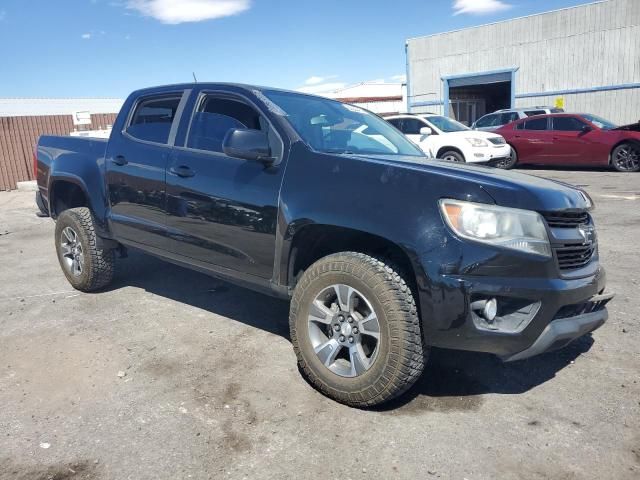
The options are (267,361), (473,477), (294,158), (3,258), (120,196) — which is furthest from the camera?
(3,258)

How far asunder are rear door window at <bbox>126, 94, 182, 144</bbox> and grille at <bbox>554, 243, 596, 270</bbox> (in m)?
2.91

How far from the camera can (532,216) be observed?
2.70 m

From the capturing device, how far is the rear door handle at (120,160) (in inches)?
175

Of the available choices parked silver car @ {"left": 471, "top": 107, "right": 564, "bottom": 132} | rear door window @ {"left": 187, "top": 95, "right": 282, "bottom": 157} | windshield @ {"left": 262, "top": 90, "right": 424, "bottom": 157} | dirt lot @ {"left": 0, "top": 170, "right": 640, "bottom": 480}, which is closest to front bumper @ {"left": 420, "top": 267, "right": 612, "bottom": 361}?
dirt lot @ {"left": 0, "top": 170, "right": 640, "bottom": 480}

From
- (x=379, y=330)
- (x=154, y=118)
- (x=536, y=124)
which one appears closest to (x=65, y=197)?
(x=154, y=118)

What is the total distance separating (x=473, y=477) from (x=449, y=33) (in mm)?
28018

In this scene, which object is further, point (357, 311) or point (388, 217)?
point (357, 311)

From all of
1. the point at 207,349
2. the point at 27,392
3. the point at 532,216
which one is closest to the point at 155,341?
the point at 207,349

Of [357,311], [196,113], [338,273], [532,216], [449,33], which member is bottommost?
[357,311]

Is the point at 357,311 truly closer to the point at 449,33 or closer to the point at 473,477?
the point at 473,477

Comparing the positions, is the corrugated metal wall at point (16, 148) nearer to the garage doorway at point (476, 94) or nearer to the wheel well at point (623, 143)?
the wheel well at point (623, 143)

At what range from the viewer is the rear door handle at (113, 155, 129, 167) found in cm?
444

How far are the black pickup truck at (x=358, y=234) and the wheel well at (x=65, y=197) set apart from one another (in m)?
1.26

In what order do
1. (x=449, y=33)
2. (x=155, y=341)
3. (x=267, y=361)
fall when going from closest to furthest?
(x=267, y=361)
(x=155, y=341)
(x=449, y=33)
